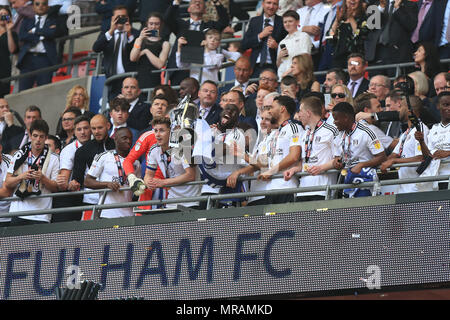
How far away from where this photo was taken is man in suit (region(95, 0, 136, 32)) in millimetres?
18000

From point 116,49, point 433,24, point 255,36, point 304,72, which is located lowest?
point 304,72

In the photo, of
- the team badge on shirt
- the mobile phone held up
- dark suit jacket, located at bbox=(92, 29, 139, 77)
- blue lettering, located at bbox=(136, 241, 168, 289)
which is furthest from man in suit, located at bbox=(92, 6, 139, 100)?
the team badge on shirt

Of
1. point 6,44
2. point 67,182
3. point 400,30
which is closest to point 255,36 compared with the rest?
point 400,30

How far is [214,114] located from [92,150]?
1.55m

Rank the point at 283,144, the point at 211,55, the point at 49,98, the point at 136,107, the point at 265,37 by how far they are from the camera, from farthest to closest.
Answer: the point at 49,98 < the point at 211,55 < the point at 265,37 < the point at 136,107 < the point at 283,144

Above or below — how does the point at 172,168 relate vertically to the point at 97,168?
below

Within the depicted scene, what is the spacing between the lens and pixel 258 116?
1343 cm

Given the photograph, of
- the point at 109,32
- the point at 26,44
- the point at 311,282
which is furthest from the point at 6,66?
the point at 311,282

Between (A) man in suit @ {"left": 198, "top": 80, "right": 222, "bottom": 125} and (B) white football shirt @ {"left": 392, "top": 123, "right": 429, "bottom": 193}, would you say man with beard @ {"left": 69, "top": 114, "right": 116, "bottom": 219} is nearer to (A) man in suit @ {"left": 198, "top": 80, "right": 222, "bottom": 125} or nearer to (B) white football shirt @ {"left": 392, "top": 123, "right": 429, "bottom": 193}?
(A) man in suit @ {"left": 198, "top": 80, "right": 222, "bottom": 125}

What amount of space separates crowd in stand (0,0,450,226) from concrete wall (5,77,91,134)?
2.05 meters

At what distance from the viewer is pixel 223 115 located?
12.0m

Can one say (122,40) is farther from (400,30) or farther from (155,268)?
(155,268)

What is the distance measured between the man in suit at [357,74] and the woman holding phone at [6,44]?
716 centimetres

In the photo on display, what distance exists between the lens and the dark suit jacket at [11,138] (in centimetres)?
1558
